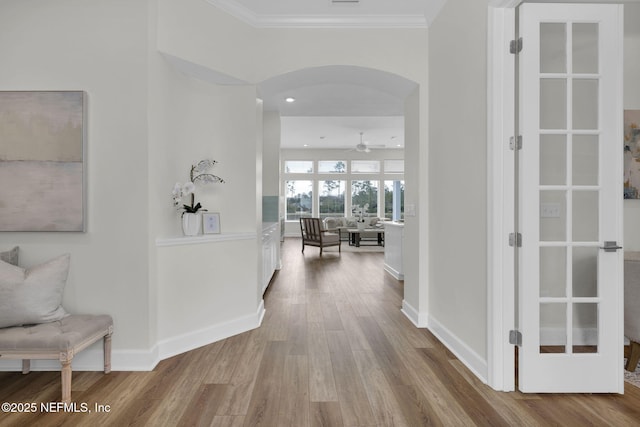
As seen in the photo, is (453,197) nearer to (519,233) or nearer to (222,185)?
(519,233)

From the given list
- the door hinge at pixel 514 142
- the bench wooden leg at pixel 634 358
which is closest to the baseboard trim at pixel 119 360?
the door hinge at pixel 514 142

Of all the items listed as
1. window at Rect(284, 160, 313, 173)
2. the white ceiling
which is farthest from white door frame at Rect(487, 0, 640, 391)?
window at Rect(284, 160, 313, 173)

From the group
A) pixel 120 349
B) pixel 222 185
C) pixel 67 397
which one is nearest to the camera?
pixel 67 397

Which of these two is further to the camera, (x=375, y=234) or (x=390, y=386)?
(x=375, y=234)

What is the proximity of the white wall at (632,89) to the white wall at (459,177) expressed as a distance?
5.12 ft

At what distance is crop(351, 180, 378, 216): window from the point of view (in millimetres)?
12617

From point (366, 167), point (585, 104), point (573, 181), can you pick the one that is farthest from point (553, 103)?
point (366, 167)

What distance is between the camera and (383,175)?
12.6 meters

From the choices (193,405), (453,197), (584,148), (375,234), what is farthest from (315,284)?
(375,234)

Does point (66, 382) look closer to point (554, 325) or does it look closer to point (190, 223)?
point (190, 223)

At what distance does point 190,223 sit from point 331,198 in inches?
391

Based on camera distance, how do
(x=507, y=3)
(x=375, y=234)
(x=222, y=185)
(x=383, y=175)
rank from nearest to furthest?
(x=507, y=3)
(x=222, y=185)
(x=375, y=234)
(x=383, y=175)

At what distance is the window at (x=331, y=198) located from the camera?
12633 millimetres

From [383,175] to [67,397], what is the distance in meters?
11.6
